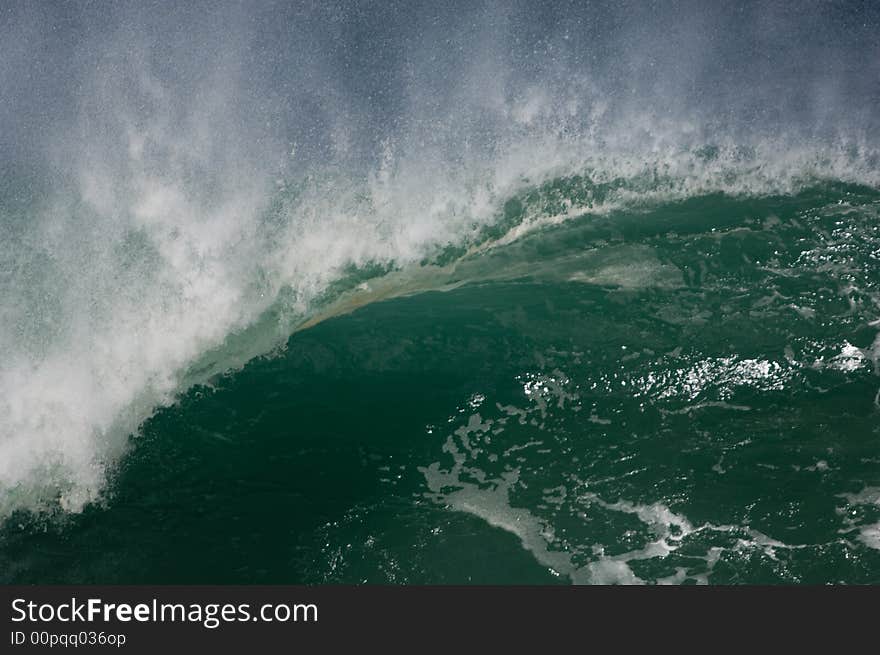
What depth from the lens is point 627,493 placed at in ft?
34.3

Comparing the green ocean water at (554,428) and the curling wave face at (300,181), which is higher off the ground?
the curling wave face at (300,181)

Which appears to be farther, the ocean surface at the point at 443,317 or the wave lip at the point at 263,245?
the wave lip at the point at 263,245

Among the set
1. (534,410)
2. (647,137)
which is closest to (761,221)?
(647,137)

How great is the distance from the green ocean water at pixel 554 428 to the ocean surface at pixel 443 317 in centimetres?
4

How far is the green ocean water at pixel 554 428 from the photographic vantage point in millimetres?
10398

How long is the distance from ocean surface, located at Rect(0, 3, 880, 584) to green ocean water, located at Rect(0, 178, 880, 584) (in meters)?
0.04

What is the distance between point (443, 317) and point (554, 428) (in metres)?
2.41

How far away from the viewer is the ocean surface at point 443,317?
1049 centimetres

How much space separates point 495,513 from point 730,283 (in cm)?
501

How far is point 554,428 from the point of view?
1066 centimetres

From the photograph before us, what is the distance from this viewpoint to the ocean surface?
10492 millimetres

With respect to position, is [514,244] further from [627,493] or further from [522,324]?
[627,493]

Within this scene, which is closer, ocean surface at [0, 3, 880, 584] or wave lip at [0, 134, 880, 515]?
ocean surface at [0, 3, 880, 584]

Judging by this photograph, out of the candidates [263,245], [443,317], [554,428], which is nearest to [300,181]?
[263,245]
